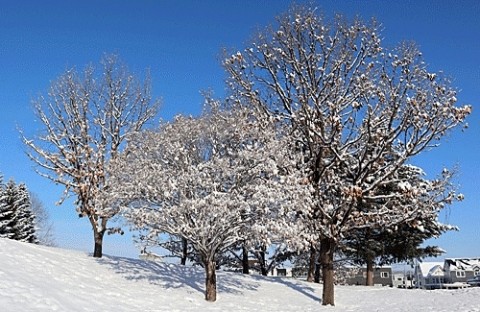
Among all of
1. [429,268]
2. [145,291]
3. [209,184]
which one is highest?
[209,184]

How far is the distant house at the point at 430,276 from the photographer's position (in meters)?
75.2

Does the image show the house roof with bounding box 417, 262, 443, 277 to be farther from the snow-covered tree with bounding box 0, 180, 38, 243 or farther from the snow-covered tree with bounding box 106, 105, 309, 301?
the snow-covered tree with bounding box 106, 105, 309, 301

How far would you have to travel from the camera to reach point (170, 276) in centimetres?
1888

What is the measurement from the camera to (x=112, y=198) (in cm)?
1692

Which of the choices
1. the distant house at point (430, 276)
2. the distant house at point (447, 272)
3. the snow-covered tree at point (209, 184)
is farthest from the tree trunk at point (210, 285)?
the distant house at point (430, 276)

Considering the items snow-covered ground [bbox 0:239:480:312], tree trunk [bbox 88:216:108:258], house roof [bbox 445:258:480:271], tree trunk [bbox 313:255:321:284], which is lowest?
snow-covered ground [bbox 0:239:480:312]

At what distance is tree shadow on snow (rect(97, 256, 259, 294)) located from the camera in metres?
17.5

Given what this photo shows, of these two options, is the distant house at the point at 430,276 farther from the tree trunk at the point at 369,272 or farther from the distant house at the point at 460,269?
the tree trunk at the point at 369,272

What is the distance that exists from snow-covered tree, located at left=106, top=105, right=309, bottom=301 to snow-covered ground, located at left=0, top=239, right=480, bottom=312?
1786 mm

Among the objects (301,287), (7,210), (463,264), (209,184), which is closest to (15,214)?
(7,210)

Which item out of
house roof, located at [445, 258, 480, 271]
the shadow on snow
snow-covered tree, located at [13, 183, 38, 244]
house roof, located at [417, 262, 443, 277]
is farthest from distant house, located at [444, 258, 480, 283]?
snow-covered tree, located at [13, 183, 38, 244]

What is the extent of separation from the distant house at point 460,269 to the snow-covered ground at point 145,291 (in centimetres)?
5055

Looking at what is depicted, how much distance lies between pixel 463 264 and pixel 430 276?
34.5 ft

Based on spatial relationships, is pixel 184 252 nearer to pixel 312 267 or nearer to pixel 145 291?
pixel 312 267
